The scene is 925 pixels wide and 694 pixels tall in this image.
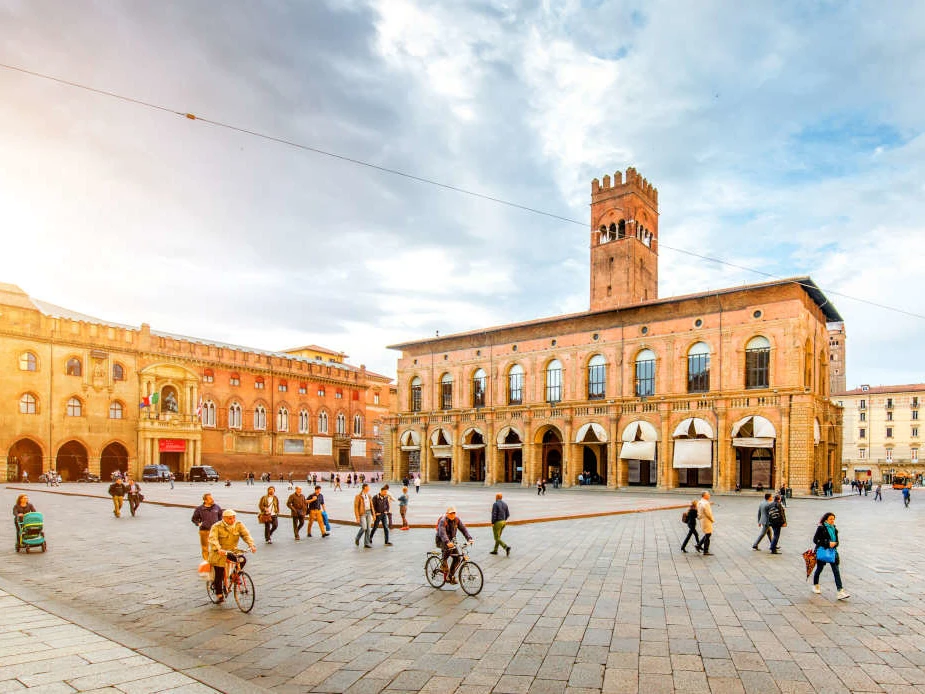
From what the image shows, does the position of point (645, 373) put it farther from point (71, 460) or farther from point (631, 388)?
point (71, 460)

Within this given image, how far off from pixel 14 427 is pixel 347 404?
97.0ft

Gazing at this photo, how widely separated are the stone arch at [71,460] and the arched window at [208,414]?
9337 mm

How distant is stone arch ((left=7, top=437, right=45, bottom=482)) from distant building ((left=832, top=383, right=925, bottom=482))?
88377 mm

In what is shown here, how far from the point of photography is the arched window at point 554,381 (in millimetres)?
46938

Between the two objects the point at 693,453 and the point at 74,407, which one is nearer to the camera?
the point at 693,453

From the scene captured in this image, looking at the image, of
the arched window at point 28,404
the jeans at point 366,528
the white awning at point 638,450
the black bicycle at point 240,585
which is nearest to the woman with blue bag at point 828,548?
the black bicycle at point 240,585

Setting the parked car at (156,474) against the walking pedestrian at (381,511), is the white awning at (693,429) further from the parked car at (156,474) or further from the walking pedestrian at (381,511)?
the parked car at (156,474)

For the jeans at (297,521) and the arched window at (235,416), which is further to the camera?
the arched window at (235,416)

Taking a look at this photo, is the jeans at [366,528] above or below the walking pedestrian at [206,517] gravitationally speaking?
below

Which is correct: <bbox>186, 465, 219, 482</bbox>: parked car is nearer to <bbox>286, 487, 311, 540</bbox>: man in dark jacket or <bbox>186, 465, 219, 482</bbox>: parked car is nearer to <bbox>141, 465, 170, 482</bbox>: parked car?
<bbox>141, 465, 170, 482</bbox>: parked car

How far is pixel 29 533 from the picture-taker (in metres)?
13.4

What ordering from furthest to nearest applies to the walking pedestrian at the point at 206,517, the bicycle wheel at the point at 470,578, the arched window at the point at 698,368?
the arched window at the point at 698,368 < the walking pedestrian at the point at 206,517 < the bicycle wheel at the point at 470,578

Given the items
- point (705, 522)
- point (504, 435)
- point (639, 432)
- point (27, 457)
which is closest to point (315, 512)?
point (705, 522)

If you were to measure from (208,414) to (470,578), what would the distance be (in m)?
49.1
